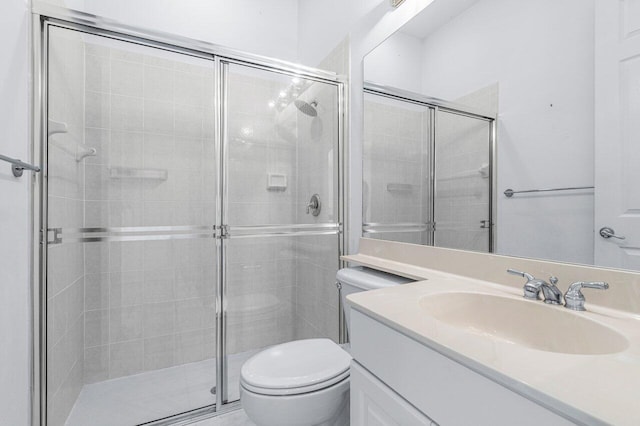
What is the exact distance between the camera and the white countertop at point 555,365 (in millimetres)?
390

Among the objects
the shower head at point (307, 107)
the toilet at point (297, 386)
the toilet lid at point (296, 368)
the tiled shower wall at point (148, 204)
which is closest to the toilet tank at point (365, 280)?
the toilet at point (297, 386)

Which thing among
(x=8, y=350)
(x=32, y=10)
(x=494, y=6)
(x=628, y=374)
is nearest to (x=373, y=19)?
(x=494, y=6)

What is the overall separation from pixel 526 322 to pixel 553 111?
64 centimetres

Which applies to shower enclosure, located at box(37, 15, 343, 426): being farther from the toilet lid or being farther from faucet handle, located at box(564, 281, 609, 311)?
faucet handle, located at box(564, 281, 609, 311)

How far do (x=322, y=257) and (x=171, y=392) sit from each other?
3.67 ft

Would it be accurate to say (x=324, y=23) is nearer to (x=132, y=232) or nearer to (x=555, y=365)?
(x=132, y=232)

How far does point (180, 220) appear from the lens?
1.63 m

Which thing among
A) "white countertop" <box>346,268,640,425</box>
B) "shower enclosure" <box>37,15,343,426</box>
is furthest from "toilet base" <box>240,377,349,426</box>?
"shower enclosure" <box>37,15,343,426</box>

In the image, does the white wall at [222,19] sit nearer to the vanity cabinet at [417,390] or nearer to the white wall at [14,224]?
the white wall at [14,224]

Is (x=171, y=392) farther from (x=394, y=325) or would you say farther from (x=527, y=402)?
(x=527, y=402)

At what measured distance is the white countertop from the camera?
390mm

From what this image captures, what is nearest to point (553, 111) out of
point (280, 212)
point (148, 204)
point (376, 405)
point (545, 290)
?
point (545, 290)

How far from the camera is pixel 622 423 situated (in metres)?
0.35

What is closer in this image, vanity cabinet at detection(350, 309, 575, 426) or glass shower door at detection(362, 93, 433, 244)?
vanity cabinet at detection(350, 309, 575, 426)
